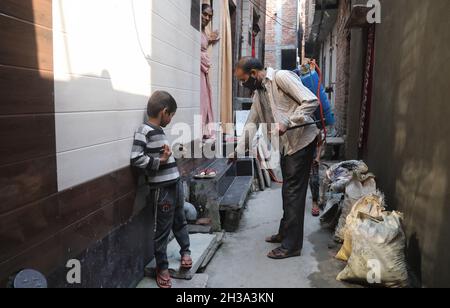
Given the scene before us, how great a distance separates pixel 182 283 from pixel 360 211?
174 centimetres

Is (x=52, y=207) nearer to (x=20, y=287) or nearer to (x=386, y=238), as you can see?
(x=20, y=287)

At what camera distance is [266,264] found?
3.99m

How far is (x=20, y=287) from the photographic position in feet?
6.37

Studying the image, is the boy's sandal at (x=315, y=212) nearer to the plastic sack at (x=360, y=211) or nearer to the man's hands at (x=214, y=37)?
the plastic sack at (x=360, y=211)

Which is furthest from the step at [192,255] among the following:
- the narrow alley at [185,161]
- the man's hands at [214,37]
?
Answer: the man's hands at [214,37]

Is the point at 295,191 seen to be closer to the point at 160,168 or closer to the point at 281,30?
the point at 160,168

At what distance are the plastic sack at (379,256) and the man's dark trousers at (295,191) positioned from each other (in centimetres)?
70

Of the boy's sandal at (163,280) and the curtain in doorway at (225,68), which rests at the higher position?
the curtain in doorway at (225,68)

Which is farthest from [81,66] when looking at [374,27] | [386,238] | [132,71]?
[374,27]

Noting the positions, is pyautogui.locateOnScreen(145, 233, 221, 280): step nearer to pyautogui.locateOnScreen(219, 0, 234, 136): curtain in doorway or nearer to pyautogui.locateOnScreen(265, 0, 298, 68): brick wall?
pyautogui.locateOnScreen(219, 0, 234, 136): curtain in doorway

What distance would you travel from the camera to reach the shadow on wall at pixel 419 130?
2973 mm

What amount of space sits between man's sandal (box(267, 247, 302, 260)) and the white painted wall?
1.83m

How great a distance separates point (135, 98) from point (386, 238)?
7.72 ft

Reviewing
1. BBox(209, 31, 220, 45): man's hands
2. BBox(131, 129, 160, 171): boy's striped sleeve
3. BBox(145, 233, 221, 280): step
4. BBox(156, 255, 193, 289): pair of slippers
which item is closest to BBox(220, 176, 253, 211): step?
BBox(145, 233, 221, 280): step
